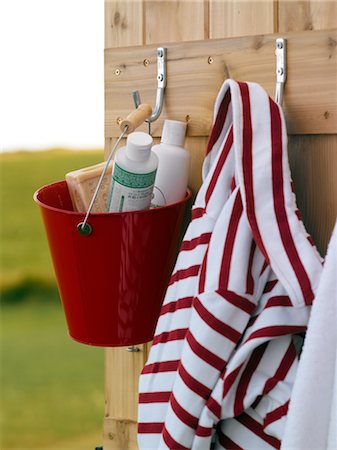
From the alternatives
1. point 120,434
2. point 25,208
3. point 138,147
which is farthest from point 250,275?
point 25,208

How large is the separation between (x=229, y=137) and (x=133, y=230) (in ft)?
0.59

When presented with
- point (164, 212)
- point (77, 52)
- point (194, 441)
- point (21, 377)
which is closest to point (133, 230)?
point (164, 212)

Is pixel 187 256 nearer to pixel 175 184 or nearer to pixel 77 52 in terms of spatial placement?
pixel 175 184

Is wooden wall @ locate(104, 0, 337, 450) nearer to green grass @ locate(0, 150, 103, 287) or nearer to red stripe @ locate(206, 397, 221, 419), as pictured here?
red stripe @ locate(206, 397, 221, 419)

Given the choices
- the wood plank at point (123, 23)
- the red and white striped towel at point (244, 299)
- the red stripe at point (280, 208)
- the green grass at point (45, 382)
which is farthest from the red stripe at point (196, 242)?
the green grass at point (45, 382)

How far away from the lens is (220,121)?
96 cm

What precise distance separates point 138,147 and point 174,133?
90mm

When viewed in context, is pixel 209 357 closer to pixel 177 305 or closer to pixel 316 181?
pixel 177 305

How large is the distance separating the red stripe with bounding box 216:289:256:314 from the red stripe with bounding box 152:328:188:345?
0.31 ft

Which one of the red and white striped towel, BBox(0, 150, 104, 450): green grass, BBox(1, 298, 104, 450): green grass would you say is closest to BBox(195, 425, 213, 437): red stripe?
the red and white striped towel

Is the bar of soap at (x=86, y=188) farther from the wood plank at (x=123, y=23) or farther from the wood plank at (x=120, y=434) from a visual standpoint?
the wood plank at (x=120, y=434)

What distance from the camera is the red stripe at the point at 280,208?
2.72 ft

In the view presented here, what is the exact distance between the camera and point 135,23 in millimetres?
1136

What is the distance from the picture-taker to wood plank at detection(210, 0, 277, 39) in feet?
3.26
